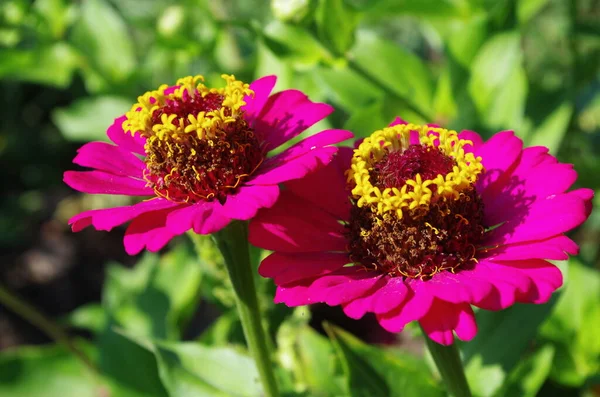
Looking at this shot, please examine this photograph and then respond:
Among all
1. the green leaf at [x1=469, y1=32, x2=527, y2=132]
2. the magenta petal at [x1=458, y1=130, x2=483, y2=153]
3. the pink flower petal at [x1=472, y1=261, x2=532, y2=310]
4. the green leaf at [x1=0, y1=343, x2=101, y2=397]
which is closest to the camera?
the pink flower petal at [x1=472, y1=261, x2=532, y2=310]

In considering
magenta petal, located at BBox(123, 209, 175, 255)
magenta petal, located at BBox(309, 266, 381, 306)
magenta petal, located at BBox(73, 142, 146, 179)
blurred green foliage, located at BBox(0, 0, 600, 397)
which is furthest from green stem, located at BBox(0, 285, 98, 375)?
magenta petal, located at BBox(309, 266, 381, 306)

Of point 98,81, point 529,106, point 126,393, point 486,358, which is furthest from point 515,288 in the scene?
point 98,81

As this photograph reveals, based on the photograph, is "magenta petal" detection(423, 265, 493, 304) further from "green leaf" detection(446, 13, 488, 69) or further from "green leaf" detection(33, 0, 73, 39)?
"green leaf" detection(33, 0, 73, 39)

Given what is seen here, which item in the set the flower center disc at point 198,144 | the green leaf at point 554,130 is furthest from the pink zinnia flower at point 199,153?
the green leaf at point 554,130

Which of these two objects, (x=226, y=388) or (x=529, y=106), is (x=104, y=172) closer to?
(x=226, y=388)

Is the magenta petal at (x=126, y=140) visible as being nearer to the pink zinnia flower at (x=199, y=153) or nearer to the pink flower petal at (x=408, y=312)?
the pink zinnia flower at (x=199, y=153)

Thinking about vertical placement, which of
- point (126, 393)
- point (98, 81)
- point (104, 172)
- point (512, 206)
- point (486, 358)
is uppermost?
point (98, 81)
